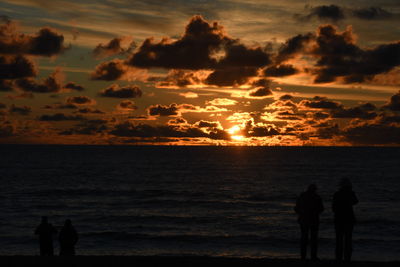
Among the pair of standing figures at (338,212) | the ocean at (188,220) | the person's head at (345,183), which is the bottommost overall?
the ocean at (188,220)

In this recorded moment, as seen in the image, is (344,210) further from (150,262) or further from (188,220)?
(188,220)

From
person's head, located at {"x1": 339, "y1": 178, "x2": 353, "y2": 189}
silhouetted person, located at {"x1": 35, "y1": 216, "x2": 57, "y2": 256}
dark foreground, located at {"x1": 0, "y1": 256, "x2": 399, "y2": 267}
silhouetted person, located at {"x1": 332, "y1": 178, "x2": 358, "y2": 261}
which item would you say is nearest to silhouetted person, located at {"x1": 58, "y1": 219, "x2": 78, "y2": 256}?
silhouetted person, located at {"x1": 35, "y1": 216, "x2": 57, "y2": 256}

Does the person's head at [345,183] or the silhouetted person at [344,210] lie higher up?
the person's head at [345,183]

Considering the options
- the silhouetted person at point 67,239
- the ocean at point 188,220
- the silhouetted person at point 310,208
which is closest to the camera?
the silhouetted person at point 310,208

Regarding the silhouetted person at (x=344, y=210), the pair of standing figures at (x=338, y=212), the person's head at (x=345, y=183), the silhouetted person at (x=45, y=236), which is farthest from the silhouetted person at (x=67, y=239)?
the person's head at (x=345, y=183)

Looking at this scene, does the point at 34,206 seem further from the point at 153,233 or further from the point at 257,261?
the point at 257,261

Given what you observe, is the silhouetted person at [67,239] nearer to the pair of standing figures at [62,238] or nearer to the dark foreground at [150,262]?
the pair of standing figures at [62,238]

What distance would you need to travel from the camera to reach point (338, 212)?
14797 millimetres

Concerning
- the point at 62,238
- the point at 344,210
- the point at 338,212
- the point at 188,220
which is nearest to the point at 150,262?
the point at 62,238

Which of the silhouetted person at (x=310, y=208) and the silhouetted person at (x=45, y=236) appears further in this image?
the silhouetted person at (x=45, y=236)

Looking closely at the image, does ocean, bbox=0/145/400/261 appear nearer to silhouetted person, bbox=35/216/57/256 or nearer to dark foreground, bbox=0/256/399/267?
silhouetted person, bbox=35/216/57/256

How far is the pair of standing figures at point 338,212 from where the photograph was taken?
14.6 meters

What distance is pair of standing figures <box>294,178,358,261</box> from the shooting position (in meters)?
14.6

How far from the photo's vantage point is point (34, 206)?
47719 millimetres
